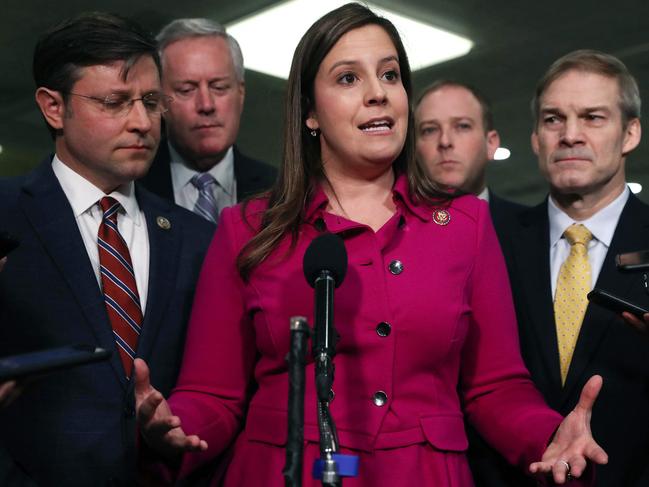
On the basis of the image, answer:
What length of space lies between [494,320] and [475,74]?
4.89 meters

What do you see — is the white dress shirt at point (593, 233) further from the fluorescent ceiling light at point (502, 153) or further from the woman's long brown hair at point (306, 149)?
the fluorescent ceiling light at point (502, 153)

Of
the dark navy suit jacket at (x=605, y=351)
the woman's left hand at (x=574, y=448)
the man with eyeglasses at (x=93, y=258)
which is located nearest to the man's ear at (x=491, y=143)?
the dark navy suit jacket at (x=605, y=351)

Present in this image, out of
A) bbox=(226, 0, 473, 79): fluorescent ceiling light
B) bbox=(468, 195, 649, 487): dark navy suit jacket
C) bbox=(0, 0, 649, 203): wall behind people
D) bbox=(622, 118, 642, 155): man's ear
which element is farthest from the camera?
bbox=(226, 0, 473, 79): fluorescent ceiling light

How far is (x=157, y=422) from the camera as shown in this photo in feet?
6.15

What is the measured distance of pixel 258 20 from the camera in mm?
5789

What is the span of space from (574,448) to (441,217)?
0.57m

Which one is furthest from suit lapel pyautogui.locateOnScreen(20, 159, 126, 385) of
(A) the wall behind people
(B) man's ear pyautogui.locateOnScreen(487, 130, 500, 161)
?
(A) the wall behind people

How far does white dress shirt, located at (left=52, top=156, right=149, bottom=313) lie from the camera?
Answer: 2424 mm

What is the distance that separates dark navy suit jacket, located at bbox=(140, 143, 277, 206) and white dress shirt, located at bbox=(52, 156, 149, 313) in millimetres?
906

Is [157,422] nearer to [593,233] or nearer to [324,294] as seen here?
[324,294]

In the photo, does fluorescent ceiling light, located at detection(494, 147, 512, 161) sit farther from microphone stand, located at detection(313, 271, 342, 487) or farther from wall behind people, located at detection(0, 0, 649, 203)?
microphone stand, located at detection(313, 271, 342, 487)

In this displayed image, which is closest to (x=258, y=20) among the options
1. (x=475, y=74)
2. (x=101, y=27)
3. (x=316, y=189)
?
(x=475, y=74)

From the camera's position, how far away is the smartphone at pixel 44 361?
5.52ft

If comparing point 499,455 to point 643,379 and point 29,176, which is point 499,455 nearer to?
point 643,379
